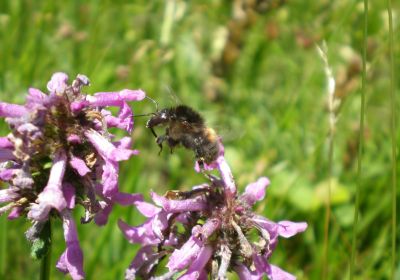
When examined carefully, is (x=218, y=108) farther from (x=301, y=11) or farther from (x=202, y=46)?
(x=301, y=11)

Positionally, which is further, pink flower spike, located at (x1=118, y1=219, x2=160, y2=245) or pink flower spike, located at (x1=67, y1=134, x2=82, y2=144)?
pink flower spike, located at (x1=118, y1=219, x2=160, y2=245)

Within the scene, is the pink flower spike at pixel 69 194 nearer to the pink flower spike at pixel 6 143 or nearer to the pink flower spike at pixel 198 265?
the pink flower spike at pixel 6 143

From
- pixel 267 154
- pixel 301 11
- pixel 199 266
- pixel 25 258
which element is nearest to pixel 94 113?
pixel 199 266

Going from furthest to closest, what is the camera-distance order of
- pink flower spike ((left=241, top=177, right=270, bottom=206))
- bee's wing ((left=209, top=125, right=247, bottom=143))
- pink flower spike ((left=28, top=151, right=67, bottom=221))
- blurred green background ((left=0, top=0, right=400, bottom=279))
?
blurred green background ((left=0, top=0, right=400, bottom=279)), bee's wing ((left=209, top=125, right=247, bottom=143)), pink flower spike ((left=241, top=177, right=270, bottom=206)), pink flower spike ((left=28, top=151, right=67, bottom=221))

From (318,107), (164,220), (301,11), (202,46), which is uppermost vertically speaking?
(301,11)

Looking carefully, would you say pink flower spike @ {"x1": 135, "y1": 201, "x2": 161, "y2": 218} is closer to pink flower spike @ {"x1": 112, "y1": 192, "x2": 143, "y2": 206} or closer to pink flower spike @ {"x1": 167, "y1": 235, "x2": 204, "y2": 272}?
pink flower spike @ {"x1": 112, "y1": 192, "x2": 143, "y2": 206}

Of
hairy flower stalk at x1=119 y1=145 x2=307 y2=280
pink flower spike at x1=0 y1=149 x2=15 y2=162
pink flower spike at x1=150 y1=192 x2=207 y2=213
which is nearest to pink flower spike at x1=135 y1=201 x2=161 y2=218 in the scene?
hairy flower stalk at x1=119 y1=145 x2=307 y2=280

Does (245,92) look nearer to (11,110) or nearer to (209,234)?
(209,234)

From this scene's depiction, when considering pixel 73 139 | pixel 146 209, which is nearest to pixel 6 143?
pixel 73 139
